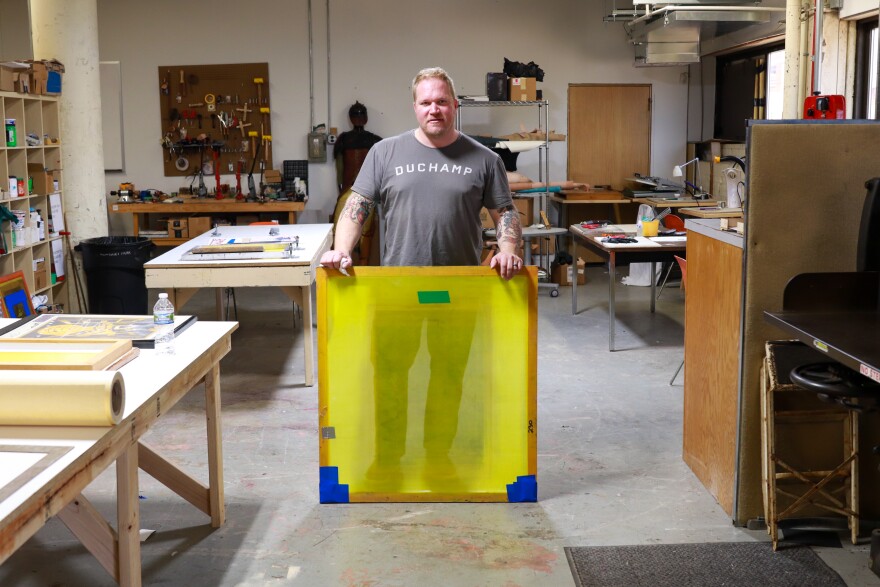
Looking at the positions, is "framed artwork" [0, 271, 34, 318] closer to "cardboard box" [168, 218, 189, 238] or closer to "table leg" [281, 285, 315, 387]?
"table leg" [281, 285, 315, 387]

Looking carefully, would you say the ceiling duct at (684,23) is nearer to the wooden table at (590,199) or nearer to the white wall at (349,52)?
the white wall at (349,52)

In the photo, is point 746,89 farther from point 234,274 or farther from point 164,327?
point 164,327

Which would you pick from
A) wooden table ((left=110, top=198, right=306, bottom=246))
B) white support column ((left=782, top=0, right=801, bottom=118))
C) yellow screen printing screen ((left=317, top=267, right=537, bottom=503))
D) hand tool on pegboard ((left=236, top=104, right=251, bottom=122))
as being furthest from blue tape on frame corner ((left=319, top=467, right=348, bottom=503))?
hand tool on pegboard ((left=236, top=104, right=251, bottom=122))

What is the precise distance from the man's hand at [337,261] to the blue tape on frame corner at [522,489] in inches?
43.2

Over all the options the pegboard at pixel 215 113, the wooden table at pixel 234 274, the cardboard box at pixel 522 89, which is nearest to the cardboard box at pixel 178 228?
the pegboard at pixel 215 113

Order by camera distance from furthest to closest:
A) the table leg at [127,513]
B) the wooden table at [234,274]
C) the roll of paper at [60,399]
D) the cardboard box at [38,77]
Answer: the cardboard box at [38,77]
the wooden table at [234,274]
the table leg at [127,513]
the roll of paper at [60,399]

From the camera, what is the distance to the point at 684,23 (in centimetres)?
818

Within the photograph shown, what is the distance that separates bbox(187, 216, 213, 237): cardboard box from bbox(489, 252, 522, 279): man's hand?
6.54 meters

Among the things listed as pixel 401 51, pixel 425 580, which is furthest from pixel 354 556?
pixel 401 51

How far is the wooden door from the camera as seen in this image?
10.6 metres

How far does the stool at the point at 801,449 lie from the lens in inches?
129

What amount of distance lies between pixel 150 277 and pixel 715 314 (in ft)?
10.1

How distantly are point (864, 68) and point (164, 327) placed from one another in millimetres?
6012

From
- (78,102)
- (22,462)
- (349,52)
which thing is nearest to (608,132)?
(349,52)
